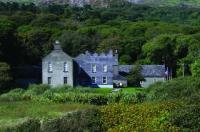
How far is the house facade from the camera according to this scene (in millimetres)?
61969

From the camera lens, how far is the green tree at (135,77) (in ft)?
209

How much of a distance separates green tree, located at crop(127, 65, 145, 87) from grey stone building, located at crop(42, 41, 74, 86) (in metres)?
6.14

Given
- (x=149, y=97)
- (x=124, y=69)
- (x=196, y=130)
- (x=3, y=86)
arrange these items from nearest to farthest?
(x=196, y=130) < (x=149, y=97) < (x=3, y=86) < (x=124, y=69)

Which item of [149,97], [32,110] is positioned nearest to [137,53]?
[149,97]

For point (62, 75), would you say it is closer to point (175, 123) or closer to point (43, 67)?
point (43, 67)

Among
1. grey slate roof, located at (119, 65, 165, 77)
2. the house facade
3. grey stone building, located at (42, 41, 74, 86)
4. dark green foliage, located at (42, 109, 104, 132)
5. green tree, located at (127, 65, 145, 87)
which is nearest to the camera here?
dark green foliage, located at (42, 109, 104, 132)

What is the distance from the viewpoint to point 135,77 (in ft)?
210

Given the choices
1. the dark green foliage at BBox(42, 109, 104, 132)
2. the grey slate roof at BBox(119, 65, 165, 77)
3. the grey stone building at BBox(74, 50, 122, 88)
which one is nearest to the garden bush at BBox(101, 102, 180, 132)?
the dark green foliage at BBox(42, 109, 104, 132)

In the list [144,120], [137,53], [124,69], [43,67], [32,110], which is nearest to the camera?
[144,120]

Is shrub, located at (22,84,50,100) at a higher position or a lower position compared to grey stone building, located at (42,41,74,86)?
lower

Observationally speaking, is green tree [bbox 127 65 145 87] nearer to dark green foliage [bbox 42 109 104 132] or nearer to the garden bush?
the garden bush

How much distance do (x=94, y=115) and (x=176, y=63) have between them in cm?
5446

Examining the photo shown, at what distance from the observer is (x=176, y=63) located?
232 feet

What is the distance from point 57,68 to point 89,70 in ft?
13.3
